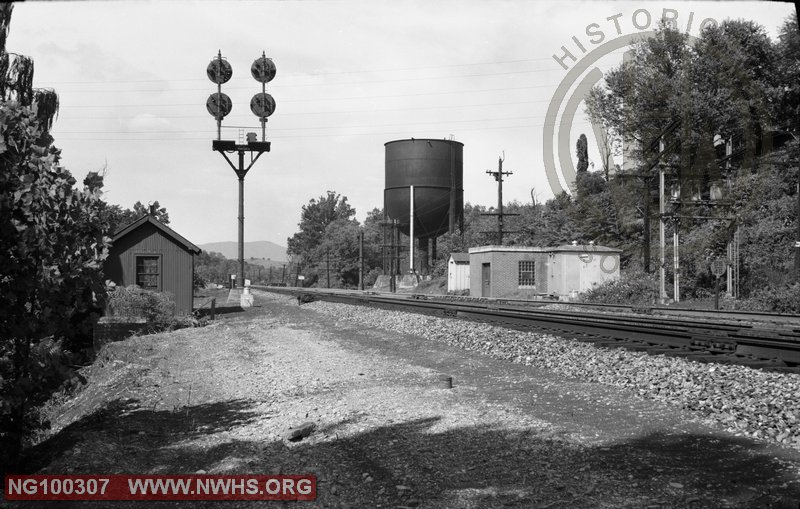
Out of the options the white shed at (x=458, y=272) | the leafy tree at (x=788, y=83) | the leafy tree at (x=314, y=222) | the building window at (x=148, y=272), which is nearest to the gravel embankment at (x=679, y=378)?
the building window at (x=148, y=272)

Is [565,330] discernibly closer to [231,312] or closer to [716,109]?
[231,312]

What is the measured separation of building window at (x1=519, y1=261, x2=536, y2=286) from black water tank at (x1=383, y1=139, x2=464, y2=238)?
21.3 meters

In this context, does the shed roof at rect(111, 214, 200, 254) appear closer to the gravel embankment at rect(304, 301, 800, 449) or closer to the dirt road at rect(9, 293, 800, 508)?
the gravel embankment at rect(304, 301, 800, 449)

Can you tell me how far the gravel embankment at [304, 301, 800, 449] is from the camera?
6418 mm

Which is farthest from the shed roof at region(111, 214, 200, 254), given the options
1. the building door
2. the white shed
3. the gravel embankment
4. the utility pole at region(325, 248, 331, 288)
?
the utility pole at region(325, 248, 331, 288)

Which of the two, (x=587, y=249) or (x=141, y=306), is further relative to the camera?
(x=587, y=249)

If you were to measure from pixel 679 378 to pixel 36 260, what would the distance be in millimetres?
7206

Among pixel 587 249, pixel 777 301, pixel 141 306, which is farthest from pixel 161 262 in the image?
pixel 587 249

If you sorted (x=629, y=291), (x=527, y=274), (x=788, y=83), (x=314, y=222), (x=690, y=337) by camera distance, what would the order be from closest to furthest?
(x=690, y=337)
(x=629, y=291)
(x=788, y=83)
(x=527, y=274)
(x=314, y=222)

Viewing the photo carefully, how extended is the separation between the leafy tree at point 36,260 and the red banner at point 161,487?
0.62m

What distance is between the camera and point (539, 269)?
40500 millimetres

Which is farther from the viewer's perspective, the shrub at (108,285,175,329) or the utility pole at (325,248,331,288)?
the utility pole at (325,248,331,288)

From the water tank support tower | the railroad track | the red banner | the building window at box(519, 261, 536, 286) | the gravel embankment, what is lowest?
the red banner

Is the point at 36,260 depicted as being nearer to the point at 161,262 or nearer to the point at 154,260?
the point at 161,262
